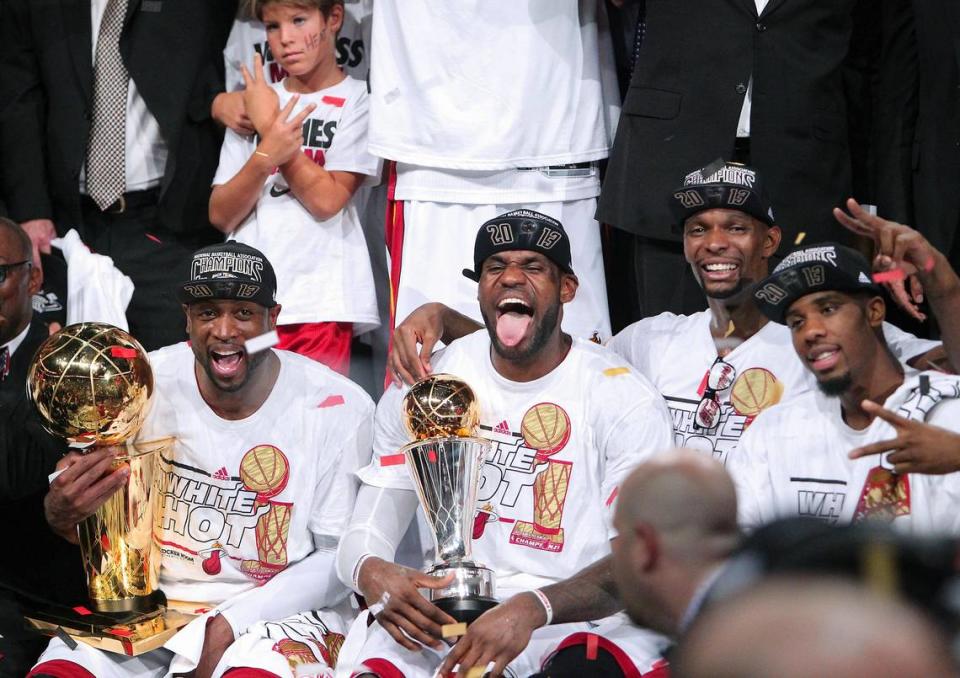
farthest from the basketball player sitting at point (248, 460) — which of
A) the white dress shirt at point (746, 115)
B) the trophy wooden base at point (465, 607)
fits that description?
the white dress shirt at point (746, 115)

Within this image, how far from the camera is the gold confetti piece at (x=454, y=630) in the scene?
9.84ft

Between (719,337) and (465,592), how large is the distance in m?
1.16

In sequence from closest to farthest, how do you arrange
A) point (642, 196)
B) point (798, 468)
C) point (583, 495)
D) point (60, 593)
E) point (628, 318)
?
point (798, 468) < point (583, 495) < point (60, 593) < point (642, 196) < point (628, 318)

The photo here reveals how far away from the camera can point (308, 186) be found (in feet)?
14.0

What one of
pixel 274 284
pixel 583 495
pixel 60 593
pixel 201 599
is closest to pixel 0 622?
pixel 60 593

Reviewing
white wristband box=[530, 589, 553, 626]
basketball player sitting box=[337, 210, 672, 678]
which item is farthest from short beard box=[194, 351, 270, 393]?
white wristband box=[530, 589, 553, 626]

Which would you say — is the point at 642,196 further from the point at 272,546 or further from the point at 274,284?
the point at 272,546

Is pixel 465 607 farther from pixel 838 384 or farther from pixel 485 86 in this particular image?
pixel 485 86

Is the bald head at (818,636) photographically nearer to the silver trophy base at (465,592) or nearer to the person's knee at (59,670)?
the silver trophy base at (465,592)

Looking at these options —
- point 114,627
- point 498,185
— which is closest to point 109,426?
point 114,627

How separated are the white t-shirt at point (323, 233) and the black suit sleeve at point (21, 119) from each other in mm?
715

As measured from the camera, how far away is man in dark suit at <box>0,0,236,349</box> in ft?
15.0

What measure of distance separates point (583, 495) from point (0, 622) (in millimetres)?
1625

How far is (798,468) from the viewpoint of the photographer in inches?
126
